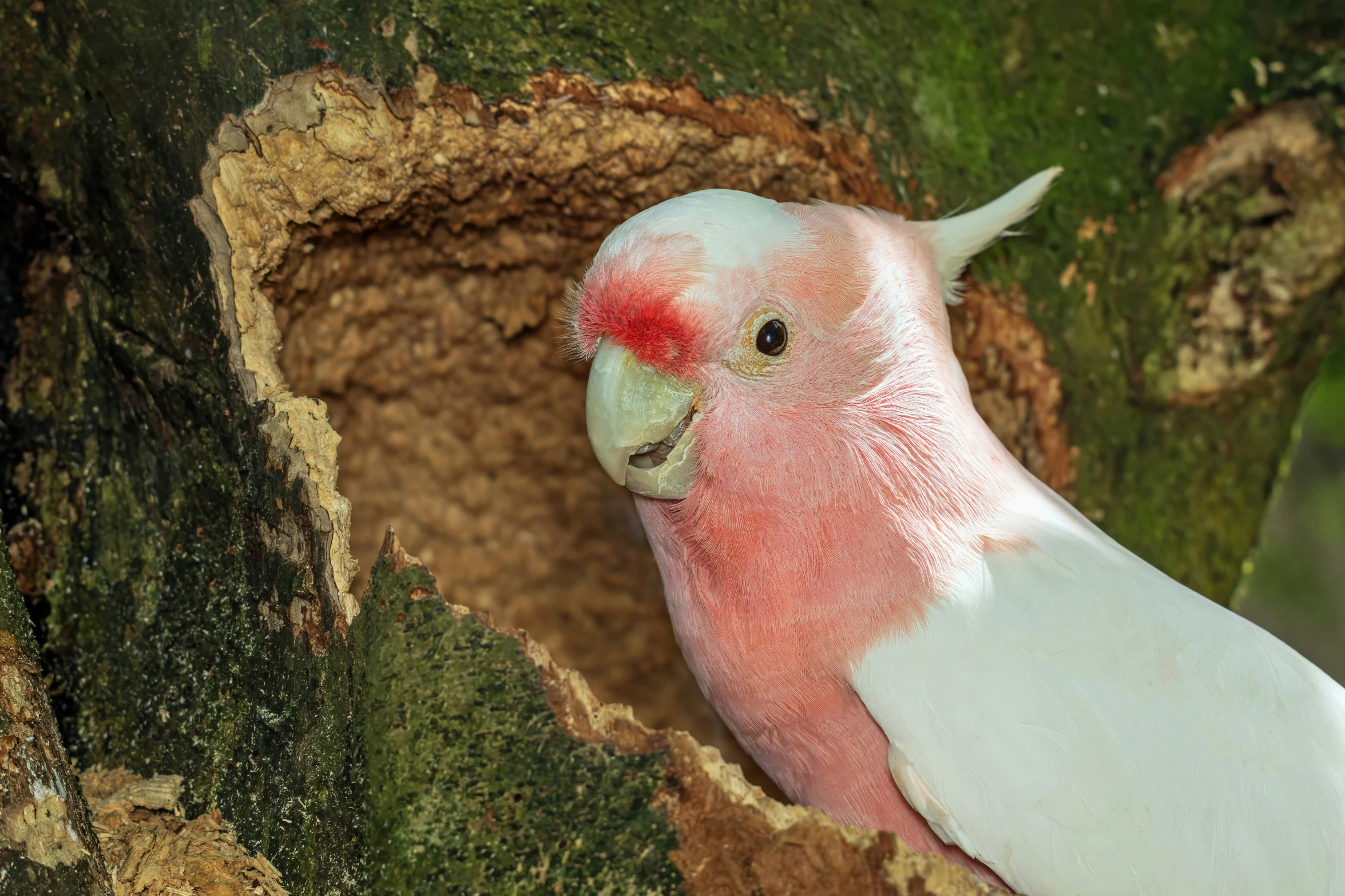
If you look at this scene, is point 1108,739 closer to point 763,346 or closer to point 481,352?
point 763,346

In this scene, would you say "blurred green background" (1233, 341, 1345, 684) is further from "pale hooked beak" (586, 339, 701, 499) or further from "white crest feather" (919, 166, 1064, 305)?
"pale hooked beak" (586, 339, 701, 499)

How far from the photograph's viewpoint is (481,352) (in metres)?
3.21

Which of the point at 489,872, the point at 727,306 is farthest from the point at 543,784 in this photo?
the point at 727,306

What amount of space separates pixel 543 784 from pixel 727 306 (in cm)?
97

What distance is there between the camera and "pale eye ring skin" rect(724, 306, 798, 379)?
85.2 inches

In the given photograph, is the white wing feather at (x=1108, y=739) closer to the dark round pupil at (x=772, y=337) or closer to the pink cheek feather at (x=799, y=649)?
the pink cheek feather at (x=799, y=649)

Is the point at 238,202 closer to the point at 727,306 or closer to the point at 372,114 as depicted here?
the point at 372,114

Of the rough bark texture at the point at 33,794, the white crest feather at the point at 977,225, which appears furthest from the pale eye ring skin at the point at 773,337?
the rough bark texture at the point at 33,794

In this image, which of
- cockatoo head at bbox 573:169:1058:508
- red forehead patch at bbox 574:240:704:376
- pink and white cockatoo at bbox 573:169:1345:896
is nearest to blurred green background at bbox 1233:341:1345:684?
pink and white cockatoo at bbox 573:169:1345:896

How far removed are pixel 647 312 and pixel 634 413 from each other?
21cm

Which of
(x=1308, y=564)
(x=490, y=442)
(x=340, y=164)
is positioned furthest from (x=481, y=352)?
(x=1308, y=564)

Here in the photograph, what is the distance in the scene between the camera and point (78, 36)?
7.28ft

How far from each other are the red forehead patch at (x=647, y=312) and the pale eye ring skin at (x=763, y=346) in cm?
9

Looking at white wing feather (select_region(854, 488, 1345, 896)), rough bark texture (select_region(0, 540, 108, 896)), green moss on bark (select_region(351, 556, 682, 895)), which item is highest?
white wing feather (select_region(854, 488, 1345, 896))
